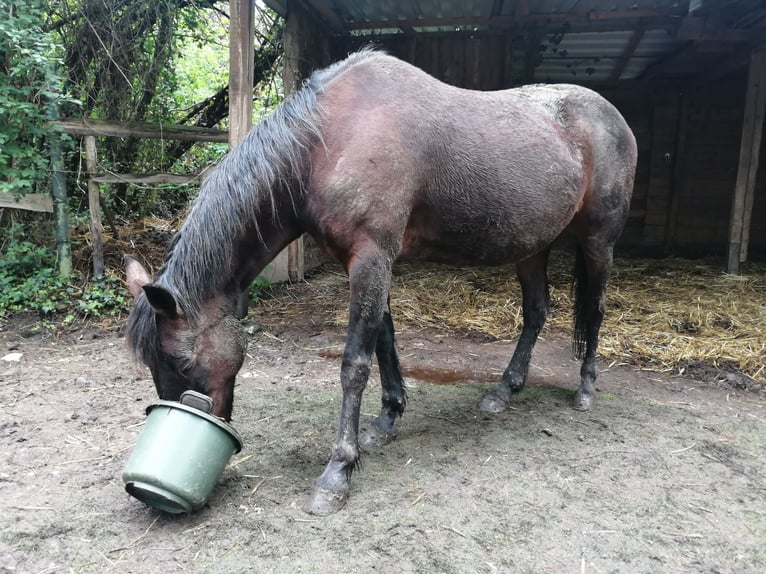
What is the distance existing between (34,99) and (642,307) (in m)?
6.22

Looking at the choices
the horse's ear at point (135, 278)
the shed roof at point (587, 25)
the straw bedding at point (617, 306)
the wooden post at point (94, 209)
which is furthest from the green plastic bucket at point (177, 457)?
the shed roof at point (587, 25)

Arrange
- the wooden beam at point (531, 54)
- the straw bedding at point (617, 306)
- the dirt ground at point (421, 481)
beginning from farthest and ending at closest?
the wooden beam at point (531, 54)
the straw bedding at point (617, 306)
the dirt ground at point (421, 481)

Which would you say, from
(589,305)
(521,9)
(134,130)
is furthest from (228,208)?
(521,9)

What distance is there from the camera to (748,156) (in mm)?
6082

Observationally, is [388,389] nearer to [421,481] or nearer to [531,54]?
[421,481]

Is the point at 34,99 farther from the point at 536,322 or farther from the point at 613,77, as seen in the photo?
the point at 613,77

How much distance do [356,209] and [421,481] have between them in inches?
48.9

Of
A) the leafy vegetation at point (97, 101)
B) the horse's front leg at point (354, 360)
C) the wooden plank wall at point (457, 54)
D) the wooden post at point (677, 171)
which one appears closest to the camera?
the horse's front leg at point (354, 360)

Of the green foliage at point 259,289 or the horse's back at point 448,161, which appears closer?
the horse's back at point 448,161

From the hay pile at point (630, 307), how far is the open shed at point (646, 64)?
1038mm

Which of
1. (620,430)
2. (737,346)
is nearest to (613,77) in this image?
(737,346)

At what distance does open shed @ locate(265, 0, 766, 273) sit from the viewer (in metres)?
5.66

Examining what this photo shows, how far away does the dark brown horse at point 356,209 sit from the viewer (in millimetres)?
1992

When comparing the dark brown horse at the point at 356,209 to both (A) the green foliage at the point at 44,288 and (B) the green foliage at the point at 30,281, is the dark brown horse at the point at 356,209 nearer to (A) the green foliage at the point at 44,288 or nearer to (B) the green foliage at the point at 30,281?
(A) the green foliage at the point at 44,288
